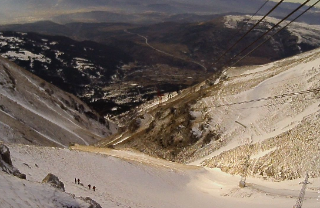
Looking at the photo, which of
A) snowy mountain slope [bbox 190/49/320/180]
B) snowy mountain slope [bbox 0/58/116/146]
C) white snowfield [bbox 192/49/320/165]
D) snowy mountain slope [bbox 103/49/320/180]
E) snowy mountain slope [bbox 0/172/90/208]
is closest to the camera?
snowy mountain slope [bbox 0/172/90/208]

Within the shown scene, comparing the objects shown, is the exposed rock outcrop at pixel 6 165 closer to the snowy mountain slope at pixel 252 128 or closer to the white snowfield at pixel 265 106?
the snowy mountain slope at pixel 252 128

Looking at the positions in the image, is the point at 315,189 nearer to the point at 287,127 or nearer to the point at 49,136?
the point at 287,127

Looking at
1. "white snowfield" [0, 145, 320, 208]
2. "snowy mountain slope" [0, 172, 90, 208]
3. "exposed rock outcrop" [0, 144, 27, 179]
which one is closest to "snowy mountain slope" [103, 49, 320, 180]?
"white snowfield" [0, 145, 320, 208]

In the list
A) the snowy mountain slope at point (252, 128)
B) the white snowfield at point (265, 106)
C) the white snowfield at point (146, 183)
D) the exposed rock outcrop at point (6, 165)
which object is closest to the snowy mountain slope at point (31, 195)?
the exposed rock outcrop at point (6, 165)

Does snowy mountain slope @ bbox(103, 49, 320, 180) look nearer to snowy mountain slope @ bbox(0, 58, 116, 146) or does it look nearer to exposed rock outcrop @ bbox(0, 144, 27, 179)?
exposed rock outcrop @ bbox(0, 144, 27, 179)

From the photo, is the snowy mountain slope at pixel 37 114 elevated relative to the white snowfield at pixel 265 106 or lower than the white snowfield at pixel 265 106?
lower

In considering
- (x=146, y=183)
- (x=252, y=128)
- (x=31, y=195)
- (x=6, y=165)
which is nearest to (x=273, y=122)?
(x=252, y=128)
